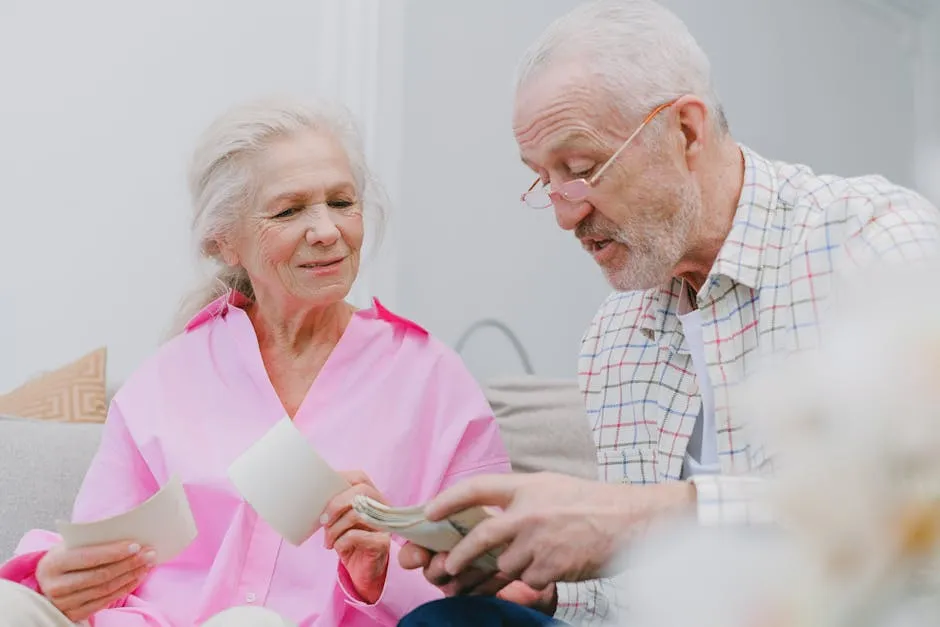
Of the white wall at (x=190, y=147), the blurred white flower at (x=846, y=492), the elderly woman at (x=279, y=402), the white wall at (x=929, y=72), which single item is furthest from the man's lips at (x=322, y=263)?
the white wall at (x=929, y=72)

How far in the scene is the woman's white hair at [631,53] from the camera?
1.44 meters

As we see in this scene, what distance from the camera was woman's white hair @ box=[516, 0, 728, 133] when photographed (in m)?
1.44

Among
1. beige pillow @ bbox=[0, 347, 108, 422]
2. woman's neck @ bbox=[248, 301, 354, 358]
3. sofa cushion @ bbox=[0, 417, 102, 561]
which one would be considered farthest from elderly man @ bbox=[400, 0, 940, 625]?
→ beige pillow @ bbox=[0, 347, 108, 422]

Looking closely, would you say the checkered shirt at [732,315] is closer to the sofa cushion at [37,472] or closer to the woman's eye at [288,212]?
the woman's eye at [288,212]

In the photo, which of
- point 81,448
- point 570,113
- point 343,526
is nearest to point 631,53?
point 570,113

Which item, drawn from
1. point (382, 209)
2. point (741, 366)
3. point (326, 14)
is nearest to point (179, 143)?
point (326, 14)

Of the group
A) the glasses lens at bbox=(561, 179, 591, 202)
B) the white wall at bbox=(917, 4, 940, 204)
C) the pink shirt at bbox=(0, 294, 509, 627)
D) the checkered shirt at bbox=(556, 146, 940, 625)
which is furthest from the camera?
the white wall at bbox=(917, 4, 940, 204)

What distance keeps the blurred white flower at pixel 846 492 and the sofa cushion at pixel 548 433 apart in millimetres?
1861

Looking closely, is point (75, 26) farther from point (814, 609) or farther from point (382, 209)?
point (814, 609)

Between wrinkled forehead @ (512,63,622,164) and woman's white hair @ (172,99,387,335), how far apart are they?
50 cm

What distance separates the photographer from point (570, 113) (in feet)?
4.72

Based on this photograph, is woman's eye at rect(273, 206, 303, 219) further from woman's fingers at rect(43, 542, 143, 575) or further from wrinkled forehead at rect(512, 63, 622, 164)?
woman's fingers at rect(43, 542, 143, 575)

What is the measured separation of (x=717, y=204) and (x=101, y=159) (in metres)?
1.65

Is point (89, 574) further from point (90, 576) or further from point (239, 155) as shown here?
point (239, 155)
